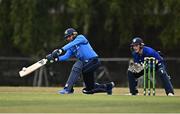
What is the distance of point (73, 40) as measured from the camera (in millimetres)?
18203

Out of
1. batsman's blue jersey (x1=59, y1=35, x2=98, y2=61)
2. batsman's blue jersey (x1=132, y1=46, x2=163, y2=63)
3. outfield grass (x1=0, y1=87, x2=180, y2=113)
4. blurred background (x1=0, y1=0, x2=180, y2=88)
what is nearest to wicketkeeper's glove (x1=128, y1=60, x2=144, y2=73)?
batsman's blue jersey (x1=132, y1=46, x2=163, y2=63)

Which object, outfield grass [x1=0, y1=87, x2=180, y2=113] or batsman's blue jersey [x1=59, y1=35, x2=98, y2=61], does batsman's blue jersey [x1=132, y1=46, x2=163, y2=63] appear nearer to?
batsman's blue jersey [x1=59, y1=35, x2=98, y2=61]

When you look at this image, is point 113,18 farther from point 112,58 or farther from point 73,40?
point 73,40

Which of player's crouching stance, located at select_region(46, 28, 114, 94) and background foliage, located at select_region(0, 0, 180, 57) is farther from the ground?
background foliage, located at select_region(0, 0, 180, 57)

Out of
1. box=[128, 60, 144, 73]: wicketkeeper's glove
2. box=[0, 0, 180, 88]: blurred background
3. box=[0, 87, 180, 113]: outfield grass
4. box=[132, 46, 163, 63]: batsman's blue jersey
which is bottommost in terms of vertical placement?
box=[0, 87, 180, 113]: outfield grass

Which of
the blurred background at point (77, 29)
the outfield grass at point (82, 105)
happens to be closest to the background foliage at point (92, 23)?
the blurred background at point (77, 29)

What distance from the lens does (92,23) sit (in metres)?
35.0

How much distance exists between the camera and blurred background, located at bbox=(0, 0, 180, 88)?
33000 millimetres

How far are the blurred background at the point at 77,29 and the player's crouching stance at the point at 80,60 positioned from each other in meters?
13.9

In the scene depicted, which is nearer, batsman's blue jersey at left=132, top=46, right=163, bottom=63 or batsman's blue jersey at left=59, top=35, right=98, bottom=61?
batsman's blue jersey at left=59, top=35, right=98, bottom=61

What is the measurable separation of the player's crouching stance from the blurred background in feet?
45.6

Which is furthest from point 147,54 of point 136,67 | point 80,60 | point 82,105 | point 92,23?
point 92,23

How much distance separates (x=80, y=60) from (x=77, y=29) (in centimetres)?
1563

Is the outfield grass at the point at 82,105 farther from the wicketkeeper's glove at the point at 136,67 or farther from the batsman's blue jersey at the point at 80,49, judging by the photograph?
the wicketkeeper's glove at the point at 136,67
